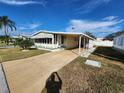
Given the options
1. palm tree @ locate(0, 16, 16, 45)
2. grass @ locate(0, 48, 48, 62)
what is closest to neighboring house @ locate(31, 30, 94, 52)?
grass @ locate(0, 48, 48, 62)

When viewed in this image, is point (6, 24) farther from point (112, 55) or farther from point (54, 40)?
point (112, 55)

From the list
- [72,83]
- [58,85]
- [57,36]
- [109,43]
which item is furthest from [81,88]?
[109,43]

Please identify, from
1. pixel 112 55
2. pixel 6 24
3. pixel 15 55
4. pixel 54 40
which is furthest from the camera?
pixel 6 24

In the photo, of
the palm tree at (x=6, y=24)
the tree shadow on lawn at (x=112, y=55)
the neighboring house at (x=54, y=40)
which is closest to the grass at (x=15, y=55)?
the neighboring house at (x=54, y=40)

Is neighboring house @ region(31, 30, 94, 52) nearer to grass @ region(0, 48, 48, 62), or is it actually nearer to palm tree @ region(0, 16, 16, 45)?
grass @ region(0, 48, 48, 62)

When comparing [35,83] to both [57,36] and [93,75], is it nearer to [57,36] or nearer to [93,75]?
[93,75]

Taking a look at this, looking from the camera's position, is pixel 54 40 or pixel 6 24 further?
pixel 6 24

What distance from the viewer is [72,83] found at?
527 centimetres

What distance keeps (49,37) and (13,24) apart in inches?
937

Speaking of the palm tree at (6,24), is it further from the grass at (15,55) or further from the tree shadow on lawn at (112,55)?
the tree shadow on lawn at (112,55)

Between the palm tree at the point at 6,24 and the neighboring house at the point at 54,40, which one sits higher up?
the palm tree at the point at 6,24

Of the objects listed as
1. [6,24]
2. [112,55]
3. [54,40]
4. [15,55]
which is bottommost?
[112,55]

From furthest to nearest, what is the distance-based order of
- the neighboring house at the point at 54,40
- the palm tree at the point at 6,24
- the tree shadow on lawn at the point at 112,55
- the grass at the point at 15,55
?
the palm tree at the point at 6,24, the neighboring house at the point at 54,40, the tree shadow on lawn at the point at 112,55, the grass at the point at 15,55

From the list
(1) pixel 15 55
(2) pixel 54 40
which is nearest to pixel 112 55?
(2) pixel 54 40
